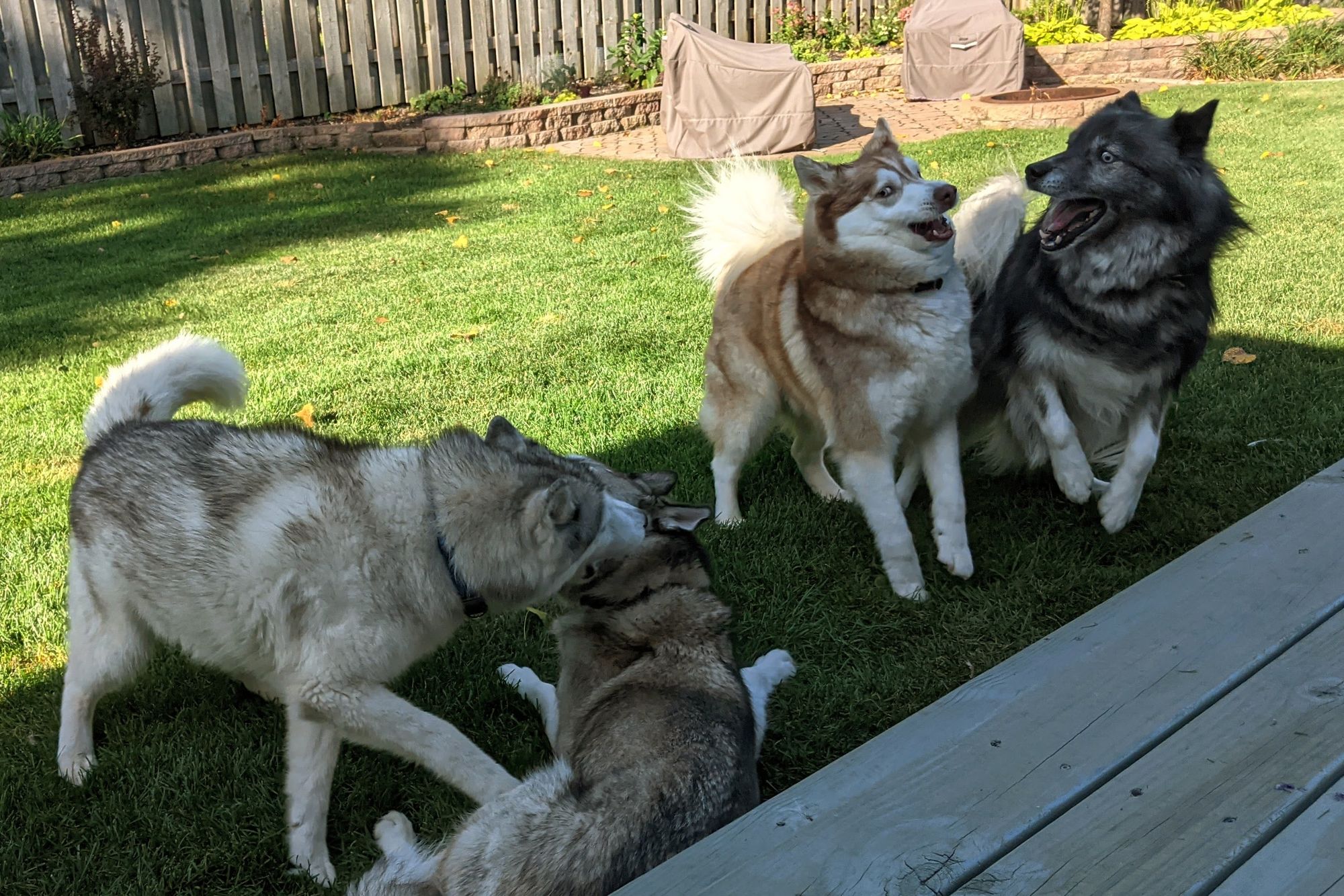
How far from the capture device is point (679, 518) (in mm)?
3156

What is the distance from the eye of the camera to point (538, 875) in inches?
82.6

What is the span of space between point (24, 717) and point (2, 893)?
0.77 m

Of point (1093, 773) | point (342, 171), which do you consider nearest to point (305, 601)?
point (1093, 773)

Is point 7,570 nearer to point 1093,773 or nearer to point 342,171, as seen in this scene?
point 1093,773

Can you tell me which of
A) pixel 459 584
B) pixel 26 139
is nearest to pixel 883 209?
pixel 459 584

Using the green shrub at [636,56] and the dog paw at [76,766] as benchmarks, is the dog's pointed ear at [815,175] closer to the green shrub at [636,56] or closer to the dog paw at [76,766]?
the dog paw at [76,766]

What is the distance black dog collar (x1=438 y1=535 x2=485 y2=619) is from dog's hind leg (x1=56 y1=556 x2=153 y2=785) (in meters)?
0.95

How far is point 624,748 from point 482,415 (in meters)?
3.09

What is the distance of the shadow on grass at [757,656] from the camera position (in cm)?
276

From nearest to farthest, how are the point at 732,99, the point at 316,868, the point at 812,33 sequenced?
the point at 316,868
the point at 732,99
the point at 812,33

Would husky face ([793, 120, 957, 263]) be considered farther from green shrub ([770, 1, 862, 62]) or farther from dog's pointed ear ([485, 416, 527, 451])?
green shrub ([770, 1, 862, 62])

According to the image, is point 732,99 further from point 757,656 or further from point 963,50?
point 757,656

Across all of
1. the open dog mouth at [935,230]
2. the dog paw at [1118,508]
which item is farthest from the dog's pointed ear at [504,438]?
the dog paw at [1118,508]

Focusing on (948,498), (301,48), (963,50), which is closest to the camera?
(948,498)
